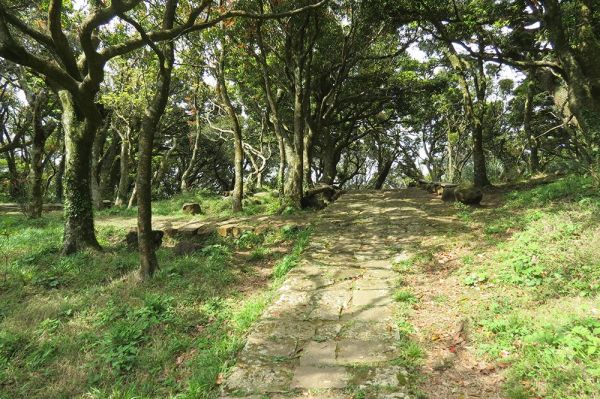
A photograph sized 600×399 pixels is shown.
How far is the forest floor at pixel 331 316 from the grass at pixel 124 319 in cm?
3

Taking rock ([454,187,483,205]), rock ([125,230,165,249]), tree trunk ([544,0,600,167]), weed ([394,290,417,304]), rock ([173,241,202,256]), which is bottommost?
weed ([394,290,417,304])

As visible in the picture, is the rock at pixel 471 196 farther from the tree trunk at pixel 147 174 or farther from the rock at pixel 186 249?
the tree trunk at pixel 147 174

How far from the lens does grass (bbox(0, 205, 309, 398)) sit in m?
4.57

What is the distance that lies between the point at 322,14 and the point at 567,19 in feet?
25.9

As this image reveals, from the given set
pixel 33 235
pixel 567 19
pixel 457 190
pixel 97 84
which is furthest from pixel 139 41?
pixel 567 19

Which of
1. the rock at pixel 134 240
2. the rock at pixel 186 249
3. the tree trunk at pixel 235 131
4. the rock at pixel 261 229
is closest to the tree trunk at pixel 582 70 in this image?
the rock at pixel 261 229

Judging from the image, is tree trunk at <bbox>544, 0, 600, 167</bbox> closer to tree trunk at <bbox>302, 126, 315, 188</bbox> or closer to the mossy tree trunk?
tree trunk at <bbox>302, 126, 315, 188</bbox>

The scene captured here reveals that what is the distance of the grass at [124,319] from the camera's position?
4.57 metres

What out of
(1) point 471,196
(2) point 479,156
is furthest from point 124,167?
(2) point 479,156

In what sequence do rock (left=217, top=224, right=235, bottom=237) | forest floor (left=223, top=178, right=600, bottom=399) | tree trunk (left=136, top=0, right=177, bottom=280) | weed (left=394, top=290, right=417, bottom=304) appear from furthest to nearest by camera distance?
rock (left=217, top=224, right=235, bottom=237) < tree trunk (left=136, top=0, right=177, bottom=280) < weed (left=394, top=290, right=417, bottom=304) < forest floor (left=223, top=178, right=600, bottom=399)

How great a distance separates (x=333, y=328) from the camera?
542cm

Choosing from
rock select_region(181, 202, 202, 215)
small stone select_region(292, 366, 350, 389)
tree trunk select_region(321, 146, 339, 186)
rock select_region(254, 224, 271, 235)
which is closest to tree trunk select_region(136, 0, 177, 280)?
rock select_region(254, 224, 271, 235)

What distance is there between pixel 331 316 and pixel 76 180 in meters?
7.20

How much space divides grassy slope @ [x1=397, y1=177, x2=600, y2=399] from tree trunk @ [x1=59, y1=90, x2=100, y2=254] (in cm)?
770
